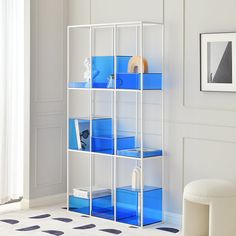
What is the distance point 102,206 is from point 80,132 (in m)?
0.73

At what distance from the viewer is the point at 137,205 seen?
5.28 m

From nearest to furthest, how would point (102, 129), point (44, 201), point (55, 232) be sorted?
point (55, 232) < point (102, 129) < point (44, 201)

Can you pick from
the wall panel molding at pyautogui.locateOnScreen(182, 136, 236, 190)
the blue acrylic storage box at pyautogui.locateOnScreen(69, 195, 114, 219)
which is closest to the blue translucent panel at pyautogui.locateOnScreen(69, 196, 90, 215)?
the blue acrylic storage box at pyautogui.locateOnScreen(69, 195, 114, 219)

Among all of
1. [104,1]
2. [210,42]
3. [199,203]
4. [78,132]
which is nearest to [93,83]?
[78,132]

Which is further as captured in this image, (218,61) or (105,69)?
(105,69)

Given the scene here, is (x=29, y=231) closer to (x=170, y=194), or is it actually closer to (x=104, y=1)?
(x=170, y=194)

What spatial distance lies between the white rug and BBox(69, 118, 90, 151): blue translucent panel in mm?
660

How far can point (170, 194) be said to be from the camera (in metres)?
5.40

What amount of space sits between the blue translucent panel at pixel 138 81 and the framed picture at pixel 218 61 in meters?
0.43

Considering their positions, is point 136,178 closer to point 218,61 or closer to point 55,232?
point 55,232

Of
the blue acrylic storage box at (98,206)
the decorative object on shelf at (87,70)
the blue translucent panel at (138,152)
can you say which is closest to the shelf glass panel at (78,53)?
the decorative object on shelf at (87,70)

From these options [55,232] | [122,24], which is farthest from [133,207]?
[122,24]

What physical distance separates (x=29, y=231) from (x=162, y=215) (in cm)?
120

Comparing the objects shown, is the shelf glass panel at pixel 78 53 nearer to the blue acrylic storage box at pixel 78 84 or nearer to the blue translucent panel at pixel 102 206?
the blue acrylic storage box at pixel 78 84
